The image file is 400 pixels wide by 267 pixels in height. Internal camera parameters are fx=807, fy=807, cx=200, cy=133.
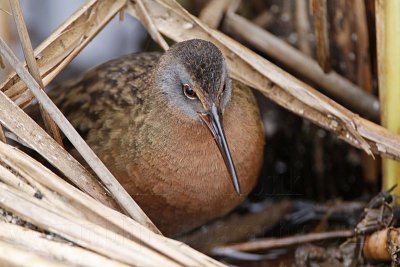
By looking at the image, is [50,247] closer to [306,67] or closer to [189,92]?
[189,92]

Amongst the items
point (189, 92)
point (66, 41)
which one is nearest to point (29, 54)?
point (66, 41)

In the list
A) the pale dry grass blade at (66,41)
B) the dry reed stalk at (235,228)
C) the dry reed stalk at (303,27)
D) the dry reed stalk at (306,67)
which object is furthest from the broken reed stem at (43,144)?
the dry reed stalk at (303,27)

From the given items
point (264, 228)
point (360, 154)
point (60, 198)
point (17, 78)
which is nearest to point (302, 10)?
point (360, 154)

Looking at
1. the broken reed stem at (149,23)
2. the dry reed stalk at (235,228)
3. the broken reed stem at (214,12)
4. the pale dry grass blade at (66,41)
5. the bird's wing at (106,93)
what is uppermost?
the pale dry grass blade at (66,41)

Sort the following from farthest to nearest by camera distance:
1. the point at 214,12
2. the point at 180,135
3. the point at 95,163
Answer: the point at 214,12 → the point at 180,135 → the point at 95,163

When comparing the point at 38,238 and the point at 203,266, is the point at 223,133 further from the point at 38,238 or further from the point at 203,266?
the point at 38,238

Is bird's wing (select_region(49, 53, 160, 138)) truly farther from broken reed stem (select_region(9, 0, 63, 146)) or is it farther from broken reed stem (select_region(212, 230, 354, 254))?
broken reed stem (select_region(212, 230, 354, 254))

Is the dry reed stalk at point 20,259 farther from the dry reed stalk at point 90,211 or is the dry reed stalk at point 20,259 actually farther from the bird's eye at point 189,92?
the bird's eye at point 189,92
